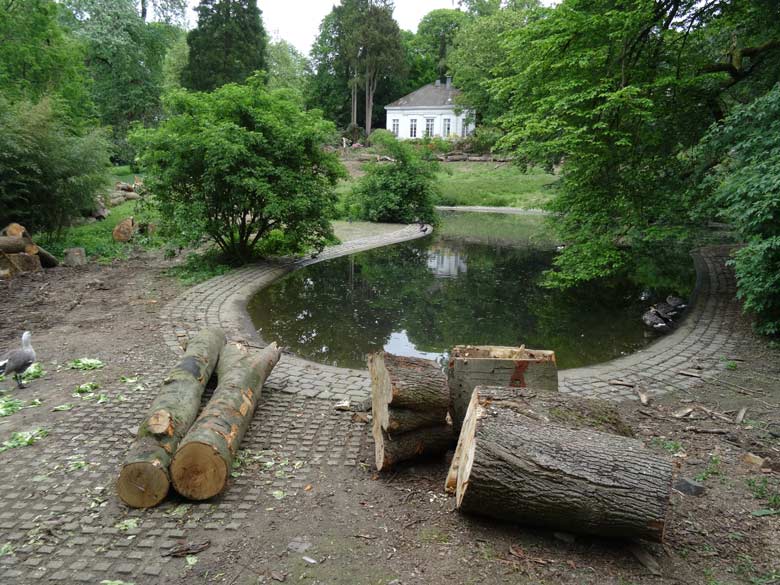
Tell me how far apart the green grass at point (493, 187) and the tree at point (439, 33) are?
88.4 feet

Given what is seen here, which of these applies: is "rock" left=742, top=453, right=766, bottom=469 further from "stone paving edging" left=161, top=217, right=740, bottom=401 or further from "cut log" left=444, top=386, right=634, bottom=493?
"stone paving edging" left=161, top=217, right=740, bottom=401

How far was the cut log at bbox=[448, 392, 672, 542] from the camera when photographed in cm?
336

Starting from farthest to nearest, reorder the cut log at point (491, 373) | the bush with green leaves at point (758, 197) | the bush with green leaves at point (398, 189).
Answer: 1. the bush with green leaves at point (398, 189)
2. the bush with green leaves at point (758, 197)
3. the cut log at point (491, 373)

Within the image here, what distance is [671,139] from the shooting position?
425 inches

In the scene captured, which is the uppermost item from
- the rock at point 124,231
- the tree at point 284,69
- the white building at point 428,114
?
the tree at point 284,69

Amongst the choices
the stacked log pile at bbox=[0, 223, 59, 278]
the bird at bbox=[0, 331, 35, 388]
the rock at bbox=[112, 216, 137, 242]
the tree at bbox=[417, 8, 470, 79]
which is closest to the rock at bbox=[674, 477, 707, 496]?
the bird at bbox=[0, 331, 35, 388]

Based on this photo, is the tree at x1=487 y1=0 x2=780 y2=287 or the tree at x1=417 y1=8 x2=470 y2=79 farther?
the tree at x1=417 y1=8 x2=470 y2=79

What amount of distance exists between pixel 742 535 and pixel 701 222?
779cm

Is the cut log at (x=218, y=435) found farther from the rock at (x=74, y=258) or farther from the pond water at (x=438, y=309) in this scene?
the rock at (x=74, y=258)

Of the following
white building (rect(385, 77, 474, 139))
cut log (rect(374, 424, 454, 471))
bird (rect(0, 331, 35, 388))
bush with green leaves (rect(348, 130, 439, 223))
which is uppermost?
white building (rect(385, 77, 474, 139))

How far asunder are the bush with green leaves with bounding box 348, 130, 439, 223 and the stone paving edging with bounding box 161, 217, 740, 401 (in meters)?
11.6

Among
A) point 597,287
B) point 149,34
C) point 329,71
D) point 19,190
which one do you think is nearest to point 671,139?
point 597,287

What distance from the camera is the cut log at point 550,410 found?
3.91 meters

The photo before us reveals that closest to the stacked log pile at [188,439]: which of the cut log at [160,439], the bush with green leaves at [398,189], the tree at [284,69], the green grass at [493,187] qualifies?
the cut log at [160,439]
